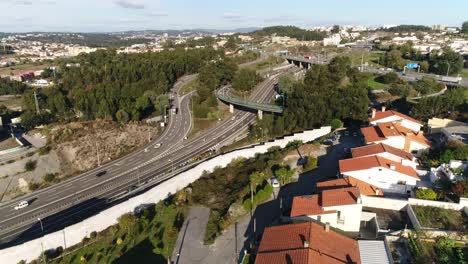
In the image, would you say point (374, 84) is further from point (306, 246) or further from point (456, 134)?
point (306, 246)

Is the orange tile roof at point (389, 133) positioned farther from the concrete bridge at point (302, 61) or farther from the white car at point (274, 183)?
the concrete bridge at point (302, 61)

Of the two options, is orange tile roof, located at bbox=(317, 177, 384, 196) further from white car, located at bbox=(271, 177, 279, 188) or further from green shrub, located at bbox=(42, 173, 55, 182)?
green shrub, located at bbox=(42, 173, 55, 182)

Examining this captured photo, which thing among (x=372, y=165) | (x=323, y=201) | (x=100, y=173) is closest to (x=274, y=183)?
(x=372, y=165)

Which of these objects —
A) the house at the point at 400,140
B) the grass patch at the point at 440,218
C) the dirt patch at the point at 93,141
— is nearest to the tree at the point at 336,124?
the house at the point at 400,140

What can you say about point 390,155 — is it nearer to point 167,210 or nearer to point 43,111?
point 167,210

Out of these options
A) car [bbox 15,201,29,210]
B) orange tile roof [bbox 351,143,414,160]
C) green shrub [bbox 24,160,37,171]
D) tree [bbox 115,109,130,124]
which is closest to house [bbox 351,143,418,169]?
orange tile roof [bbox 351,143,414,160]

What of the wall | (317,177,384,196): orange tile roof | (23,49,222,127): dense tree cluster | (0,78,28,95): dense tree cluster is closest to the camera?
the wall

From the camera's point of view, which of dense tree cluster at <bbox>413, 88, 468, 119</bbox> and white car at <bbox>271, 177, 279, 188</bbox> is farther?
dense tree cluster at <bbox>413, 88, 468, 119</bbox>
